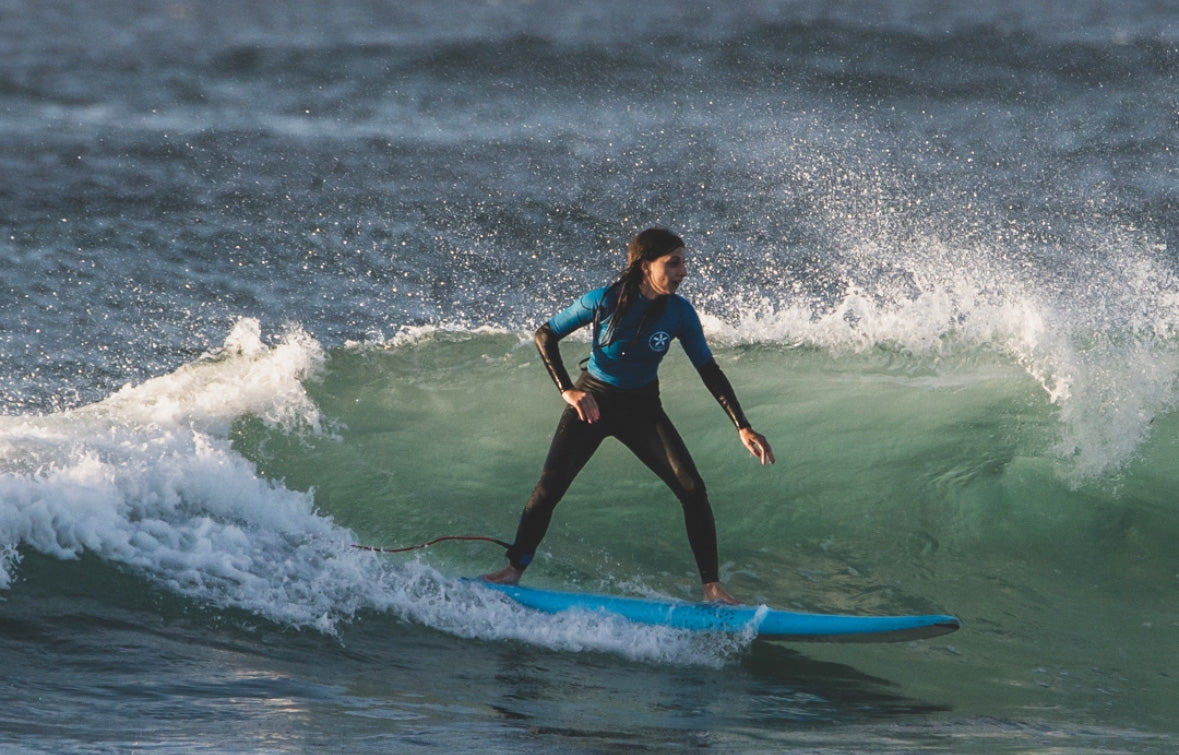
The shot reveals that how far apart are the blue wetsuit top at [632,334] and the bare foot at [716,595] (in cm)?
92

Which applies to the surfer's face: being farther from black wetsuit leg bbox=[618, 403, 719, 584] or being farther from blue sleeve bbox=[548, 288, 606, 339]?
black wetsuit leg bbox=[618, 403, 719, 584]

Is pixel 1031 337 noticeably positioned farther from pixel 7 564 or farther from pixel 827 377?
pixel 7 564

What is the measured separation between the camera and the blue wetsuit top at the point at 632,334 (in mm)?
5500

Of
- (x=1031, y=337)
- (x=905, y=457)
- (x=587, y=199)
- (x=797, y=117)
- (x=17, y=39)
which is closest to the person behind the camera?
(x=905, y=457)

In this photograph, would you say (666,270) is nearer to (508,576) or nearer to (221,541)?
(508,576)

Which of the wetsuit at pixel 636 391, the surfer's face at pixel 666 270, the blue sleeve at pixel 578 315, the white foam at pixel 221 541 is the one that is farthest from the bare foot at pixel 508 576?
the surfer's face at pixel 666 270

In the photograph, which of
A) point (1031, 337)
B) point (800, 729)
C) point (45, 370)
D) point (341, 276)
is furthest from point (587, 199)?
point (800, 729)

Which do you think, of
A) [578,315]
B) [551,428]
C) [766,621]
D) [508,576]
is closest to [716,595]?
[766,621]

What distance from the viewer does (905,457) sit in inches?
300

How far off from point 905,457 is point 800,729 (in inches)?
124

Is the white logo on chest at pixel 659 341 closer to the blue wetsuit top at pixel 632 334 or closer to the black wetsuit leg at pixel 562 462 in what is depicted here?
the blue wetsuit top at pixel 632 334

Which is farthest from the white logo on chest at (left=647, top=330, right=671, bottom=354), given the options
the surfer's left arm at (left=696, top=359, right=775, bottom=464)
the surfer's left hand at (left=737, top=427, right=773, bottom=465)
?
the surfer's left hand at (left=737, top=427, right=773, bottom=465)

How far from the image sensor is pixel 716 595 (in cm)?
573

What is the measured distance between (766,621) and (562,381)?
4.29 ft
